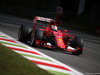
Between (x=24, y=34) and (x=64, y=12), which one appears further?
(x=64, y=12)

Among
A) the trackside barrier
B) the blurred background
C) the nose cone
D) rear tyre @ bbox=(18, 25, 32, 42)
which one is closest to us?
the trackside barrier

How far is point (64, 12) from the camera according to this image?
149ft

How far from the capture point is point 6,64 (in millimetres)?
7371

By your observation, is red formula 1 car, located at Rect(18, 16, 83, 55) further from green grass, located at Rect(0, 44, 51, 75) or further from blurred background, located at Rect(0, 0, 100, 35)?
blurred background, located at Rect(0, 0, 100, 35)

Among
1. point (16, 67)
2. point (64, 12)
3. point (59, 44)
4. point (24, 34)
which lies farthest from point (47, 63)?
point (64, 12)

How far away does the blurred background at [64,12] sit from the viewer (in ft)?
112

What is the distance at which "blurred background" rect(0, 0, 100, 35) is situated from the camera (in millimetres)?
34125

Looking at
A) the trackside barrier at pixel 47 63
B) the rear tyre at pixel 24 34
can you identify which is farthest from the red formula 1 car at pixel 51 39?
the trackside barrier at pixel 47 63

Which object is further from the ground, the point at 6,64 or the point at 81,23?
the point at 6,64

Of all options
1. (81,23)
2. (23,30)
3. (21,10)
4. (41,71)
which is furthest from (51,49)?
(81,23)

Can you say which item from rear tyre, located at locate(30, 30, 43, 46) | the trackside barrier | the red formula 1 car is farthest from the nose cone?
the trackside barrier

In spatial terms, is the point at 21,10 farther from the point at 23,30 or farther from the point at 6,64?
the point at 6,64

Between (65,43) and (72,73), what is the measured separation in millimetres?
4524

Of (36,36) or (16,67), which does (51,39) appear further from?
(16,67)
